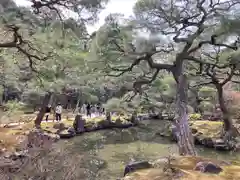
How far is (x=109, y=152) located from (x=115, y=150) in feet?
1.39

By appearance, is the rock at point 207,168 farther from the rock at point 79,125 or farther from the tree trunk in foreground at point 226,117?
the rock at point 79,125

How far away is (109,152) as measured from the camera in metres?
10.4

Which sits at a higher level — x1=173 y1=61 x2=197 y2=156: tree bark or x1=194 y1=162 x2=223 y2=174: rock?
x1=173 y1=61 x2=197 y2=156: tree bark

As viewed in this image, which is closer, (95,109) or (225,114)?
(225,114)

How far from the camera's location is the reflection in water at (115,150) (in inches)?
314

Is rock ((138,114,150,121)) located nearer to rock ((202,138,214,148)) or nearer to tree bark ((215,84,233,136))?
rock ((202,138,214,148))

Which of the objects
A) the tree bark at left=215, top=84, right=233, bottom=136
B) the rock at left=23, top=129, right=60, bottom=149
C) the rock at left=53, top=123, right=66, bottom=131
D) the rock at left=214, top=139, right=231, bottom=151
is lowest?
the rock at left=214, top=139, right=231, bottom=151

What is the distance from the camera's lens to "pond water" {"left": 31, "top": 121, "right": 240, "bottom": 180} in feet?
13.7

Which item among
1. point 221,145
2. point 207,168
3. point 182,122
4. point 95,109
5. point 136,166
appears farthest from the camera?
point 95,109

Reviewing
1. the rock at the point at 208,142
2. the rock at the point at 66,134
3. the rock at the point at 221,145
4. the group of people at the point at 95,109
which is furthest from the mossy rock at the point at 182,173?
the group of people at the point at 95,109

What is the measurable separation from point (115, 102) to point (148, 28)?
8.44m

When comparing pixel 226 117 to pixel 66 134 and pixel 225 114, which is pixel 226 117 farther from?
pixel 66 134

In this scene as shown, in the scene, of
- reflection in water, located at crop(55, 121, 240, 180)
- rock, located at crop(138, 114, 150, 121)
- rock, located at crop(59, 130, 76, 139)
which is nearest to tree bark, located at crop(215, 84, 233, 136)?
reflection in water, located at crop(55, 121, 240, 180)

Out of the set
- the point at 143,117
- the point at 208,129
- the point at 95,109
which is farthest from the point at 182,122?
the point at 95,109
